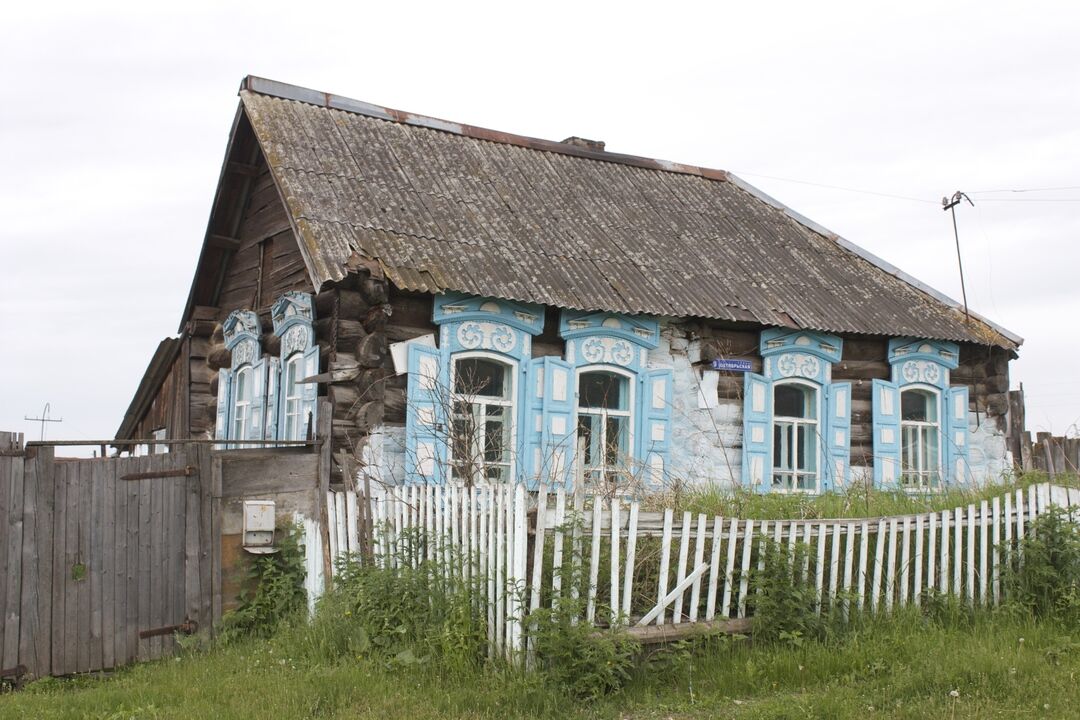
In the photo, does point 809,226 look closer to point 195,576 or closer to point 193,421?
point 193,421

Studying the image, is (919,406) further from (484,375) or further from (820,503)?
(484,375)

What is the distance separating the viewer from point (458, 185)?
1364cm

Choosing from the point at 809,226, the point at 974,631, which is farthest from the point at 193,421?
the point at 974,631

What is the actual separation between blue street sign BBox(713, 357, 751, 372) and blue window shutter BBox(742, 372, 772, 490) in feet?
0.29

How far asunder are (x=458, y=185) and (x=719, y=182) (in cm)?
565

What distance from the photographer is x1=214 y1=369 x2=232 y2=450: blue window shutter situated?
14375 millimetres

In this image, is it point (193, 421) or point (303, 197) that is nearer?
Result: point (303, 197)

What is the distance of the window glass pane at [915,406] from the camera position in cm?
1454

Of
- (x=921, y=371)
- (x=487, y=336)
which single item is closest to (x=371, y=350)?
(x=487, y=336)

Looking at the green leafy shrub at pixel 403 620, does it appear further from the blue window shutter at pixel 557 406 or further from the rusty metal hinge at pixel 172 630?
the blue window shutter at pixel 557 406

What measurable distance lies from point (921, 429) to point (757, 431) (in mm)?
2939

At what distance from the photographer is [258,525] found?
8.91 metres

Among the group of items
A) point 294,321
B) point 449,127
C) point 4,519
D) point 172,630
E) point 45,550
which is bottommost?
point 172,630

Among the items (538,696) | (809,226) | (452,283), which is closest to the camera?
(538,696)
